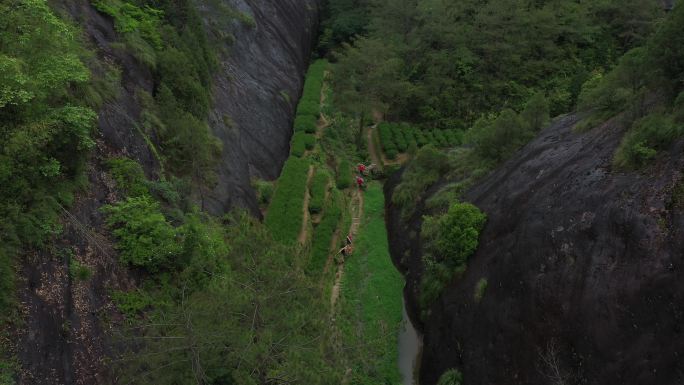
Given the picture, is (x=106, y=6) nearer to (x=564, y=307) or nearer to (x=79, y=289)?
(x=79, y=289)

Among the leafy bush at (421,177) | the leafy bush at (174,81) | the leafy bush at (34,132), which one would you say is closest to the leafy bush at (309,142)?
the leafy bush at (421,177)

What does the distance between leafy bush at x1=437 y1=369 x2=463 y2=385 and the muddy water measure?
280cm

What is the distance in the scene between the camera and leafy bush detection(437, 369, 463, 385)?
16.2 metres

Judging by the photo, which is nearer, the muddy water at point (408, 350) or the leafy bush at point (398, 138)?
the muddy water at point (408, 350)

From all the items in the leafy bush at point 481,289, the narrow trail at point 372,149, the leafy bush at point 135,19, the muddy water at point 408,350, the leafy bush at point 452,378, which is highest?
the leafy bush at point 135,19

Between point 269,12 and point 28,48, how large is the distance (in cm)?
3400

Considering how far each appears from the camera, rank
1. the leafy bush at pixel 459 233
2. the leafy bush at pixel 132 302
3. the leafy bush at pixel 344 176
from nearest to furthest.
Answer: the leafy bush at pixel 132 302 < the leafy bush at pixel 459 233 < the leafy bush at pixel 344 176

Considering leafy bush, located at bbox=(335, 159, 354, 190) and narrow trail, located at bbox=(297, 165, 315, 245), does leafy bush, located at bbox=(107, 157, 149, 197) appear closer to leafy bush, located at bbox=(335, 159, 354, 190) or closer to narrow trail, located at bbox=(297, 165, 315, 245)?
narrow trail, located at bbox=(297, 165, 315, 245)

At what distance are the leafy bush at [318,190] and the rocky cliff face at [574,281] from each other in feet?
31.8

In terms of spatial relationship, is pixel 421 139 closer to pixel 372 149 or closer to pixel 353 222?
pixel 372 149

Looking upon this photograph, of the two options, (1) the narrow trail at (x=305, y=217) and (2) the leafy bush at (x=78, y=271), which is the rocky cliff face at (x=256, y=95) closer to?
(1) the narrow trail at (x=305, y=217)

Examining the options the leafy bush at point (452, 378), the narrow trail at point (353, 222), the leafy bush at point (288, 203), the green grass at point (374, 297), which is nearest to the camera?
the leafy bush at point (452, 378)

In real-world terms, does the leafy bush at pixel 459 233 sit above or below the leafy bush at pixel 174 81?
below

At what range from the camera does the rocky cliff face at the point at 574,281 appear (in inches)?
460
